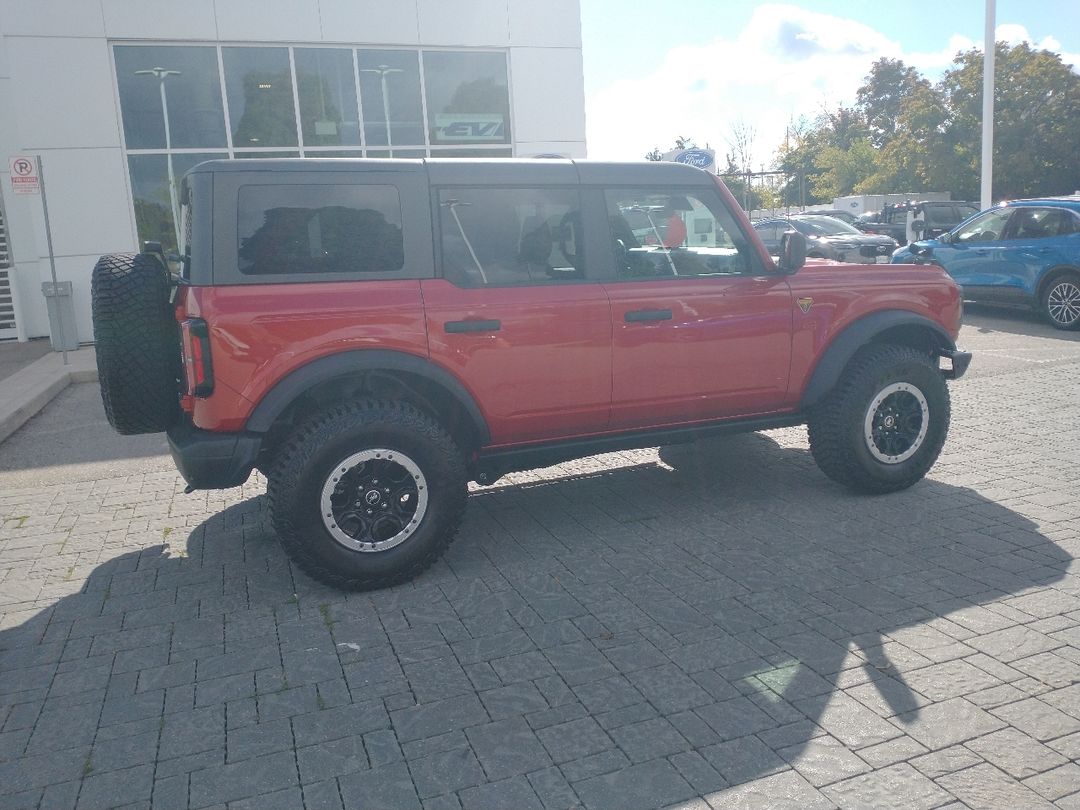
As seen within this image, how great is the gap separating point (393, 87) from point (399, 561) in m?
11.9

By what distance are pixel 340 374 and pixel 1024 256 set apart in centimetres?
1163

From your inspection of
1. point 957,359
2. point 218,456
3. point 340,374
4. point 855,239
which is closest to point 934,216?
point 855,239

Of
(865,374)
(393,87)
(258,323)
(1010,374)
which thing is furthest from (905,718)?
(393,87)

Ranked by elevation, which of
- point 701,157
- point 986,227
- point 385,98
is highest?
point 385,98

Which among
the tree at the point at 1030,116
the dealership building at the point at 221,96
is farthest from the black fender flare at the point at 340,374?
the tree at the point at 1030,116

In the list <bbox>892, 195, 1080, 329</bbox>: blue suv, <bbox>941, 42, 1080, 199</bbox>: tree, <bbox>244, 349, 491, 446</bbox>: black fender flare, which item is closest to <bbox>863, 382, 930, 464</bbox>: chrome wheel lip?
<bbox>244, 349, 491, 446</bbox>: black fender flare

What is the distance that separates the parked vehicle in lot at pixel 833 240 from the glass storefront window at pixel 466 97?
22.5 feet

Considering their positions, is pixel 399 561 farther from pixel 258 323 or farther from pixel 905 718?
pixel 905 718

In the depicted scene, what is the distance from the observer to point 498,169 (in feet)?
15.9

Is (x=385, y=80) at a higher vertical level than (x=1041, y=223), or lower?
higher

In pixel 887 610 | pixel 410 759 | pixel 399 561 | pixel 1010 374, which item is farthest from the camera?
pixel 1010 374

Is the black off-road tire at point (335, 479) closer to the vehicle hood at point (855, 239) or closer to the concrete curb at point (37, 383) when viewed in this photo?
the concrete curb at point (37, 383)

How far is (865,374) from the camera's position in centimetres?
553

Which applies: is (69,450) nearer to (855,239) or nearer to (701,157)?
(701,157)
